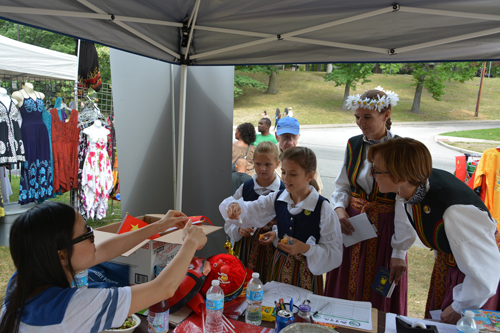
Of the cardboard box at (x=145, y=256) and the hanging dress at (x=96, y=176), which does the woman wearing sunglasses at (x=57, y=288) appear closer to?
the cardboard box at (x=145, y=256)

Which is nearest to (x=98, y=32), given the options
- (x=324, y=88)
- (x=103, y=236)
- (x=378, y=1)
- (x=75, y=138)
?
(x=103, y=236)

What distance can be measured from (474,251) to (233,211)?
1.29 meters

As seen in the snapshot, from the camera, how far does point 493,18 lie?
179 cm

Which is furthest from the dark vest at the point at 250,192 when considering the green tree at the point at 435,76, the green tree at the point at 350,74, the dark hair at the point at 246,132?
the green tree at the point at 435,76

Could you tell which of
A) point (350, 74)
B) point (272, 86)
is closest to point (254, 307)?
point (350, 74)

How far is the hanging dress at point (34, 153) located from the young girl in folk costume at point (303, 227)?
3.56 m

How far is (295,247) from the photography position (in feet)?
5.84

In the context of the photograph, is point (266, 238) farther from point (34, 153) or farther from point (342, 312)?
point (34, 153)

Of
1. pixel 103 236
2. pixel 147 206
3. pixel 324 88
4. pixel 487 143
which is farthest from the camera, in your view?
pixel 324 88

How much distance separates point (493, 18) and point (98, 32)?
2.30 metres

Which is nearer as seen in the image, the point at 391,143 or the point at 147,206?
the point at 391,143

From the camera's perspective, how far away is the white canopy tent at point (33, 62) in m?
4.39

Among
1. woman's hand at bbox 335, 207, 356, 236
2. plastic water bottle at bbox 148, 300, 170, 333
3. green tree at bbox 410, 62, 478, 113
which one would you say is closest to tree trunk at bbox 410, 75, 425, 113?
green tree at bbox 410, 62, 478, 113

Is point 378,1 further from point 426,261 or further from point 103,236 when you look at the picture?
point 426,261
